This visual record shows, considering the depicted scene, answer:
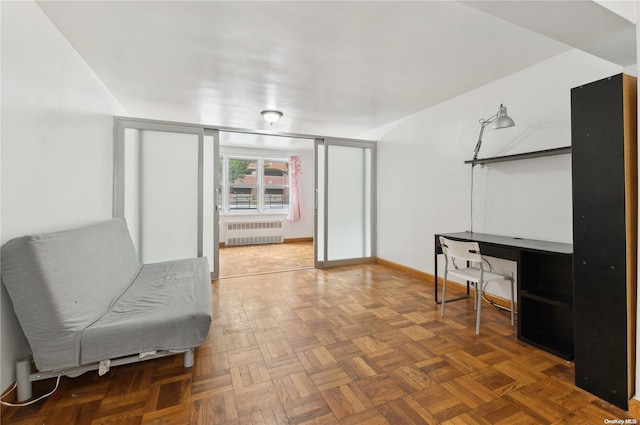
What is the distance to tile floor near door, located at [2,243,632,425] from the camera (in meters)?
1.48

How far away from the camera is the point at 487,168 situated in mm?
3178

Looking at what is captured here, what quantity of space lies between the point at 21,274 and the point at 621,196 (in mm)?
3185

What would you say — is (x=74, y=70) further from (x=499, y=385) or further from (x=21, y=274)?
(x=499, y=385)

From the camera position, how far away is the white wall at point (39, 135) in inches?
61.6

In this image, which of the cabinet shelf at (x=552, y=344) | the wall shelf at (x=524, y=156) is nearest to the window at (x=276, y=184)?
the wall shelf at (x=524, y=156)

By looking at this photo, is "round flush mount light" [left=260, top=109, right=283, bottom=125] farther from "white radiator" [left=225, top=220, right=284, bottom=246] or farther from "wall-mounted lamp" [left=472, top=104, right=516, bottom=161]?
"white radiator" [left=225, top=220, right=284, bottom=246]

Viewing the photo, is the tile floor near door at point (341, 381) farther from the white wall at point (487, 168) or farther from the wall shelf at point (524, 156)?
the wall shelf at point (524, 156)

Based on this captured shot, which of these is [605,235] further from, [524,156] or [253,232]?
[253,232]

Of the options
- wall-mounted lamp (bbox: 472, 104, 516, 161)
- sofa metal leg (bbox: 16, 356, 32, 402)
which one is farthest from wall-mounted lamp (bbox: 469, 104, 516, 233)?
sofa metal leg (bbox: 16, 356, 32, 402)

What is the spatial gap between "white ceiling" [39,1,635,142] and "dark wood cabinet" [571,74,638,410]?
491mm

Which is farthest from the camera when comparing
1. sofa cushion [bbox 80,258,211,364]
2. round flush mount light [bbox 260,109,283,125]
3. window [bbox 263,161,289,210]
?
window [bbox 263,161,289,210]

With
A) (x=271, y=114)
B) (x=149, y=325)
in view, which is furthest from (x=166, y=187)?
(x=149, y=325)

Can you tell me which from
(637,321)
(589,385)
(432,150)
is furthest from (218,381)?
(432,150)

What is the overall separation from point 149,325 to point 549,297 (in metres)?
2.79
